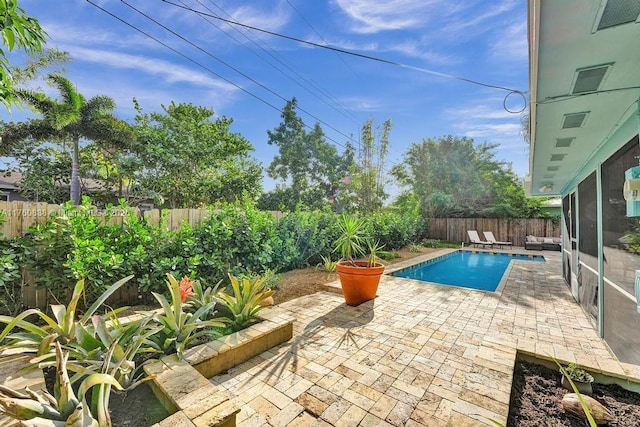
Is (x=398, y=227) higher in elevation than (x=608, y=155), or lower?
lower

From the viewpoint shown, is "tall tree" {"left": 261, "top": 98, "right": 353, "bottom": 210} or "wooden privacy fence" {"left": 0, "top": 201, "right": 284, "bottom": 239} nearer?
"wooden privacy fence" {"left": 0, "top": 201, "right": 284, "bottom": 239}

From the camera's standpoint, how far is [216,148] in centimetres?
1263

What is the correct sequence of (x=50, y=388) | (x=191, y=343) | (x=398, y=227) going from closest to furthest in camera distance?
1. (x=50, y=388)
2. (x=191, y=343)
3. (x=398, y=227)

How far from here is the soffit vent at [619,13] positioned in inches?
50.5

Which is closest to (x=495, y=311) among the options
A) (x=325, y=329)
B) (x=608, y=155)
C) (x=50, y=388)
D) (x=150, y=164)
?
(x=608, y=155)

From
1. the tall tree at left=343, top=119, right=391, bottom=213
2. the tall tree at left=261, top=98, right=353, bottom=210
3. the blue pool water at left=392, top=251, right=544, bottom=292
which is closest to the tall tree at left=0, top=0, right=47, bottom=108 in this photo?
the blue pool water at left=392, top=251, right=544, bottom=292

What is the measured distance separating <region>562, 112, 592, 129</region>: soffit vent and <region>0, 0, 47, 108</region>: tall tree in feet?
14.7

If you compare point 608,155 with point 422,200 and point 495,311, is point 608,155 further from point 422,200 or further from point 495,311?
point 422,200

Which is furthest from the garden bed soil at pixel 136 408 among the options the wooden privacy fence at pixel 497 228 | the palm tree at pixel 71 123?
the wooden privacy fence at pixel 497 228

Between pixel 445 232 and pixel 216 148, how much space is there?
47.7 ft

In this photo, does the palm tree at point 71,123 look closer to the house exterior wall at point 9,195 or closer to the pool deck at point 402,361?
the house exterior wall at point 9,195

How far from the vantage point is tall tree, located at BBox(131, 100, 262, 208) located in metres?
11.6

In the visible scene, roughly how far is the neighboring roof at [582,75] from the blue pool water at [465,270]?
4.20 m

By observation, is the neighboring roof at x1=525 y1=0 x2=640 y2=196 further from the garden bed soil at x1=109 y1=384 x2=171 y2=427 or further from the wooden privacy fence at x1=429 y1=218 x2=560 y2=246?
the wooden privacy fence at x1=429 y1=218 x2=560 y2=246
